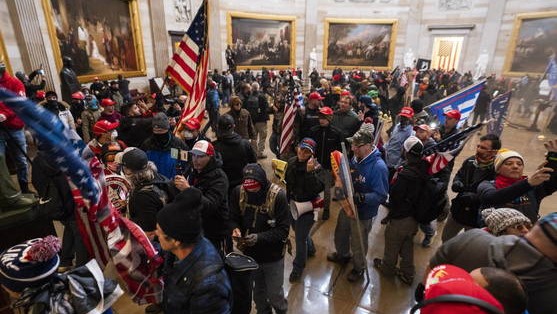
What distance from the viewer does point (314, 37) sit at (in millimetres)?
22453

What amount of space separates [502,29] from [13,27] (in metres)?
24.2

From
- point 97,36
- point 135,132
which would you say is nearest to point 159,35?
point 97,36

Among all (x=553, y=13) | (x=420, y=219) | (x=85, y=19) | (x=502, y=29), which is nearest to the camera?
(x=420, y=219)

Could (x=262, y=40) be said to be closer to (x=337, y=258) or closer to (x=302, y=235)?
(x=337, y=258)

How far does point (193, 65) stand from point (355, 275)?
348 cm

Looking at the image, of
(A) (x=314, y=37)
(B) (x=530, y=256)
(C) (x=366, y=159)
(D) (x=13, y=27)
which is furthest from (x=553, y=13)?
(D) (x=13, y=27)

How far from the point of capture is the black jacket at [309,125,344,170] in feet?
15.9

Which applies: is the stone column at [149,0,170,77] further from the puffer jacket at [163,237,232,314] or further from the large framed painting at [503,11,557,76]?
the large framed painting at [503,11,557,76]

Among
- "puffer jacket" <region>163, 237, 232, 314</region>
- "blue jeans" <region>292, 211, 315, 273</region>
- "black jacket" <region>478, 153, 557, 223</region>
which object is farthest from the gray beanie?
"puffer jacket" <region>163, 237, 232, 314</region>

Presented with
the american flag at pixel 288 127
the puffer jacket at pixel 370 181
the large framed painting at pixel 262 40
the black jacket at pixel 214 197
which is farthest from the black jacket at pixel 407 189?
the large framed painting at pixel 262 40

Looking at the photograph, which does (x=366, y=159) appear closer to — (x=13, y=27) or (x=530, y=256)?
(x=530, y=256)

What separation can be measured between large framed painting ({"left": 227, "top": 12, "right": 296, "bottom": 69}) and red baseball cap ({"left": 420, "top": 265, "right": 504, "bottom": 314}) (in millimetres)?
20032

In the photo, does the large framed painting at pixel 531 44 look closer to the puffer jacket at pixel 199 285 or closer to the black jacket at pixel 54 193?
the puffer jacket at pixel 199 285

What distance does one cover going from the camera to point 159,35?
14.5 metres
